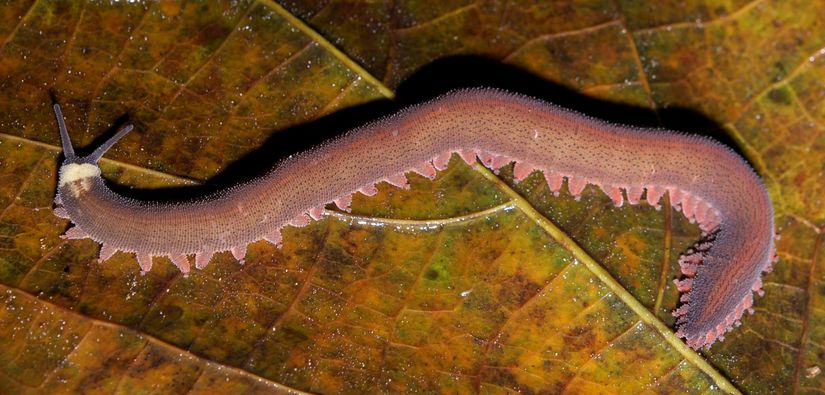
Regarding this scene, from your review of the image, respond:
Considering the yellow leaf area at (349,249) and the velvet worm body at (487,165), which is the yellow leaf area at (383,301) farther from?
the velvet worm body at (487,165)

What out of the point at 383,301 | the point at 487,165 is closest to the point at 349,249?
the point at 383,301

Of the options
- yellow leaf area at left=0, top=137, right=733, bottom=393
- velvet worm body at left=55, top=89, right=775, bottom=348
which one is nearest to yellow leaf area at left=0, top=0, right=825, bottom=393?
yellow leaf area at left=0, top=137, right=733, bottom=393

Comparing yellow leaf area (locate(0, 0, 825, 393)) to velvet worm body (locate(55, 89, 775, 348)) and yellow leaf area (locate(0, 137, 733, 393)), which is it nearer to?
yellow leaf area (locate(0, 137, 733, 393))

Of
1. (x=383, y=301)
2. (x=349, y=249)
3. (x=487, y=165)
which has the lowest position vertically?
(x=383, y=301)

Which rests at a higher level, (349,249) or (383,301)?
(349,249)

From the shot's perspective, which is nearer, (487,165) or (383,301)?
(383,301)

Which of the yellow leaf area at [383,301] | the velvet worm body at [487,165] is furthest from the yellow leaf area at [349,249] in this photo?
the velvet worm body at [487,165]

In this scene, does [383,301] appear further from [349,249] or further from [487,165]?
[487,165]
